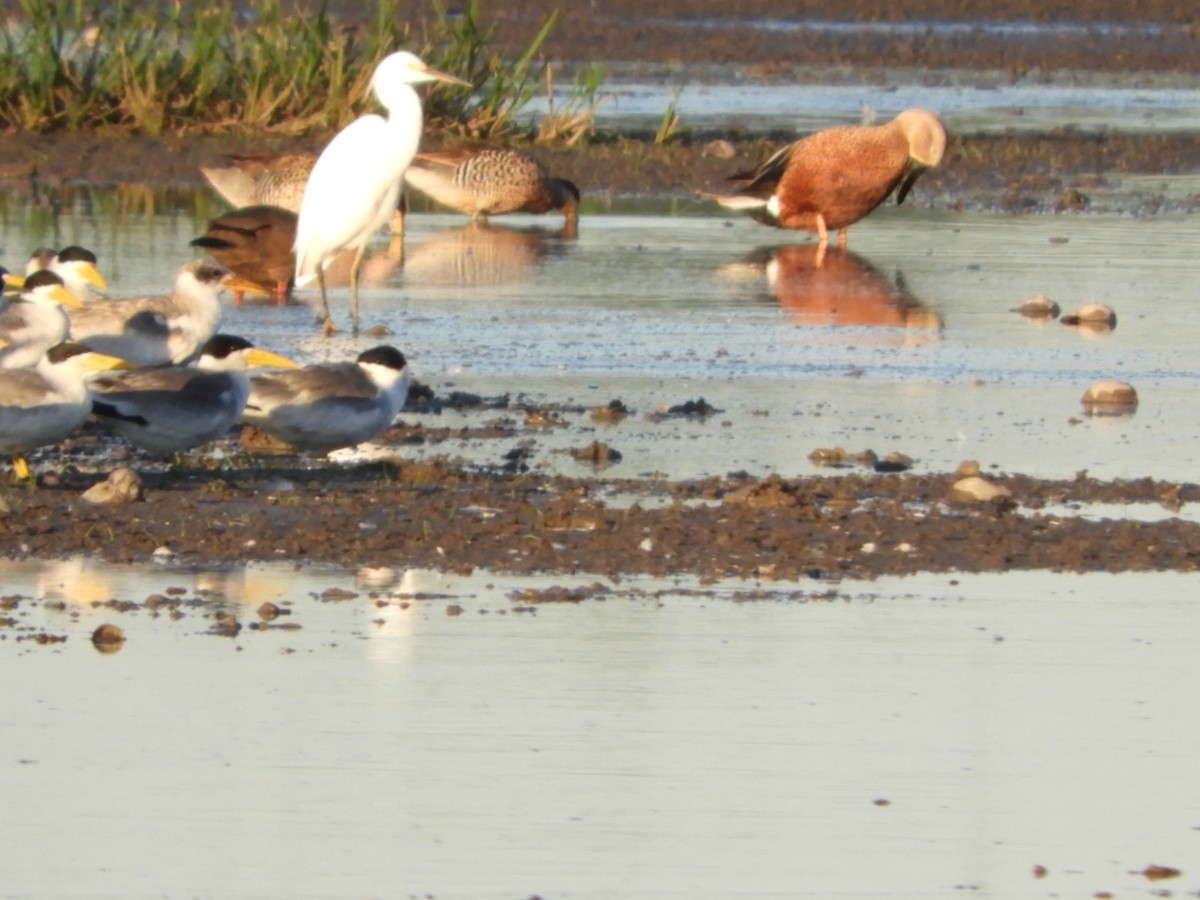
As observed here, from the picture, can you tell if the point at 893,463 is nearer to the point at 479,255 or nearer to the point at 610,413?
the point at 610,413

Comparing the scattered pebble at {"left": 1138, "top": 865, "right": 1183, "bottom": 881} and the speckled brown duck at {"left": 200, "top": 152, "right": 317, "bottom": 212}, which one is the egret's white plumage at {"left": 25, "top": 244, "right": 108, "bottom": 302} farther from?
the scattered pebble at {"left": 1138, "top": 865, "right": 1183, "bottom": 881}

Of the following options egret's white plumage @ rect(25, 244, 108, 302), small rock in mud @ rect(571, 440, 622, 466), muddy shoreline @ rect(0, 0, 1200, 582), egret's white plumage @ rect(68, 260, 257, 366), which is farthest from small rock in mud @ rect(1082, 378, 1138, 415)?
egret's white plumage @ rect(25, 244, 108, 302)

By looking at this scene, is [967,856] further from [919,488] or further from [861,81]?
[861,81]

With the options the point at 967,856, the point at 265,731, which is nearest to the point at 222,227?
the point at 265,731

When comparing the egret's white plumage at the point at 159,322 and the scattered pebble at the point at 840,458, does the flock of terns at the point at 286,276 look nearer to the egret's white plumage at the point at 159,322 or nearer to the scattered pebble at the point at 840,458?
the egret's white plumage at the point at 159,322

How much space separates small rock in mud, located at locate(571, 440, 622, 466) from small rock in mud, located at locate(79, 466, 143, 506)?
153 centimetres

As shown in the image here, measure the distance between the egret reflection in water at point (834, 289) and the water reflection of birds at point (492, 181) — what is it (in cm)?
172

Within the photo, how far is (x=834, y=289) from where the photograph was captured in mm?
13141

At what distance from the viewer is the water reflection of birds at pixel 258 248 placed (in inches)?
508

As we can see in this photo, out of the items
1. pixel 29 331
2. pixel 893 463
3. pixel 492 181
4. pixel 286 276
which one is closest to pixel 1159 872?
pixel 893 463

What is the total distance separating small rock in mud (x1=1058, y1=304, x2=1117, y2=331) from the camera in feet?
38.1

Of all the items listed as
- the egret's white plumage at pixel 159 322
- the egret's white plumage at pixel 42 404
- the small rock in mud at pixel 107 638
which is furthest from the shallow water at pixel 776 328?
the small rock in mud at pixel 107 638

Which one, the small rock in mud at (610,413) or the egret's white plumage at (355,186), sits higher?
the egret's white plumage at (355,186)

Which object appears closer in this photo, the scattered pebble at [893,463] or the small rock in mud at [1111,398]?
the scattered pebble at [893,463]
